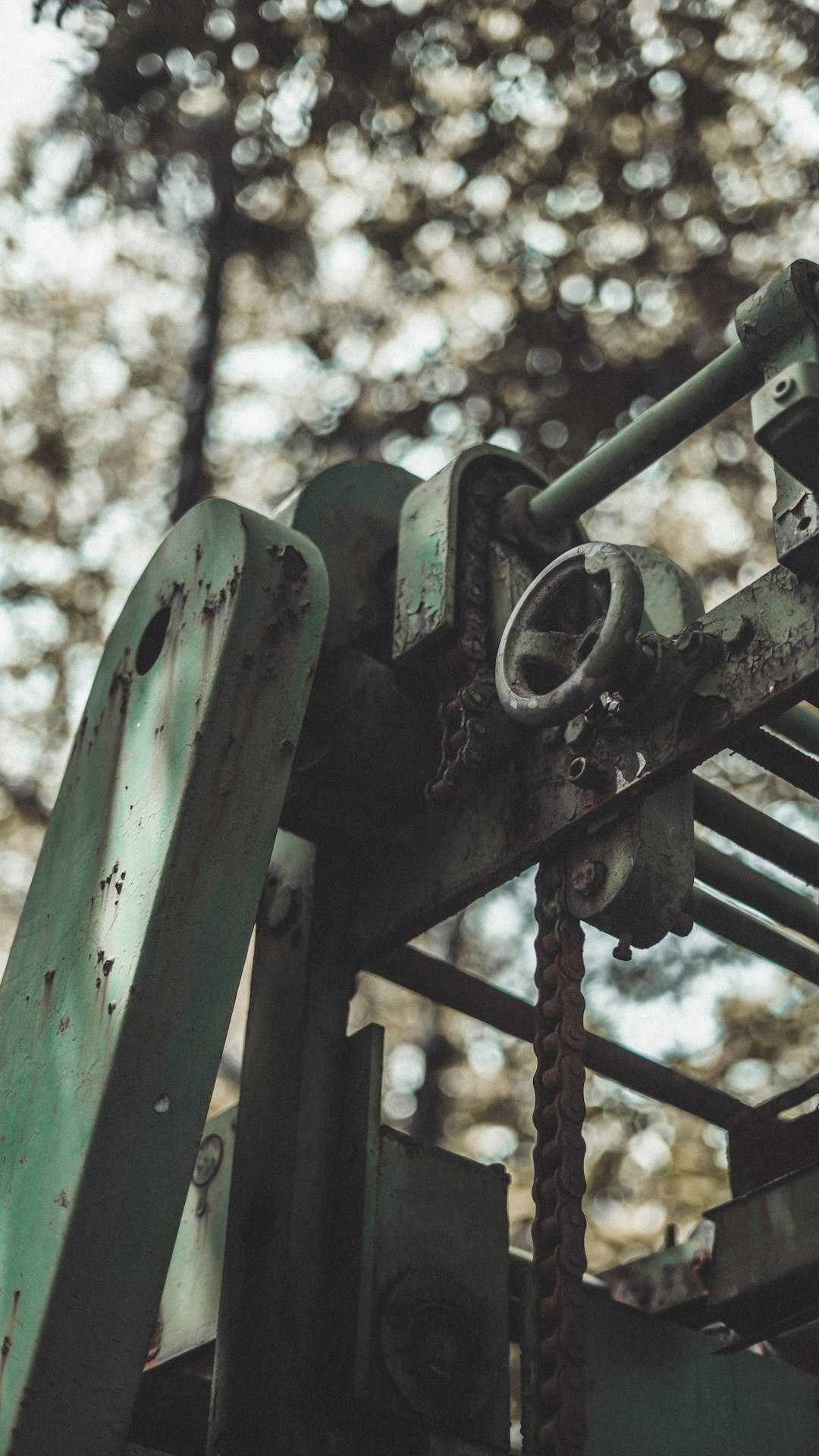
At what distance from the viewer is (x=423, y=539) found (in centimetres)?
335

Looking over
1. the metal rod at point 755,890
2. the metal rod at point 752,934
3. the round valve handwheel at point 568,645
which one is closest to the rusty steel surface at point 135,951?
the round valve handwheel at point 568,645

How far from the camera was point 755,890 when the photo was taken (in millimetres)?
3484

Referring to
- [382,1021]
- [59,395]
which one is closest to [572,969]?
[59,395]

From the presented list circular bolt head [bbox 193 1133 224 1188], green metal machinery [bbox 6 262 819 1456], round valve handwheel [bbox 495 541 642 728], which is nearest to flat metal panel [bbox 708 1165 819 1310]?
green metal machinery [bbox 6 262 819 1456]

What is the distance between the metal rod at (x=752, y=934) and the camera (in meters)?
3.62

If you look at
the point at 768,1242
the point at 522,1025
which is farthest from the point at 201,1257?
the point at 768,1242

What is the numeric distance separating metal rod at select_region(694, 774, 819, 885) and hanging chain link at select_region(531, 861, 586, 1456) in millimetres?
456

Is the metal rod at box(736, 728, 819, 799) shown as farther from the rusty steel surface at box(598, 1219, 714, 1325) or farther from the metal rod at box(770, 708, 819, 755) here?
the rusty steel surface at box(598, 1219, 714, 1325)

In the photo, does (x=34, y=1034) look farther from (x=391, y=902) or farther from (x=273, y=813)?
(x=391, y=902)

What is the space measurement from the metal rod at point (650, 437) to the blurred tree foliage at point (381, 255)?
155 inches

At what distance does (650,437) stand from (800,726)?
74 cm

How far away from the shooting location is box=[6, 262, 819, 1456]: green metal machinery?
2.47m

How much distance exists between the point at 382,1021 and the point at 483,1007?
566cm

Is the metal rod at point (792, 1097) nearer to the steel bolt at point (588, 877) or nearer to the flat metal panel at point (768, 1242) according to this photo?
the flat metal panel at point (768, 1242)
